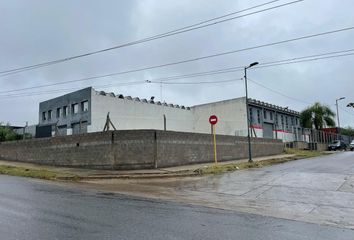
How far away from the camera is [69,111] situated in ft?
145

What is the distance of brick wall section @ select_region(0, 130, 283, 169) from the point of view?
21984 millimetres

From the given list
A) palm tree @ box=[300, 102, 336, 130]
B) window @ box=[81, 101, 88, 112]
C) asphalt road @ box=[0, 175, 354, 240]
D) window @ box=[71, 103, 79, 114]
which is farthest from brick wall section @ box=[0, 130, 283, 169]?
palm tree @ box=[300, 102, 336, 130]

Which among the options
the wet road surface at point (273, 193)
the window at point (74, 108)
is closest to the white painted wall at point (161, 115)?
the window at point (74, 108)

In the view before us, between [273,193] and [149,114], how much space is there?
3524 cm

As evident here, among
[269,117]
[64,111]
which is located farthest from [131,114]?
[269,117]

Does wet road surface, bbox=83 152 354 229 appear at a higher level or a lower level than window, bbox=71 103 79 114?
lower

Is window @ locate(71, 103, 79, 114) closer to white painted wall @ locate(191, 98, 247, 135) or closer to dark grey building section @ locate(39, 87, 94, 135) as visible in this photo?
dark grey building section @ locate(39, 87, 94, 135)

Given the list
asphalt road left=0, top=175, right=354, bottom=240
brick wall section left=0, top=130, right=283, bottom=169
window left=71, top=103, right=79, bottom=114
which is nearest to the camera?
asphalt road left=0, top=175, right=354, bottom=240

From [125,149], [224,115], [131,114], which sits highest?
[224,115]

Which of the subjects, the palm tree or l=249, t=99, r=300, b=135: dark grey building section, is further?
the palm tree

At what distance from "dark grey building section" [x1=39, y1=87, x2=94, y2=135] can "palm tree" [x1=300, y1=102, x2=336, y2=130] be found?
3583cm

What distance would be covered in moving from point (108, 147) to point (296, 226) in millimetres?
15818

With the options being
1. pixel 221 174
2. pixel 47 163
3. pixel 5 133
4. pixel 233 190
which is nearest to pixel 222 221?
pixel 233 190

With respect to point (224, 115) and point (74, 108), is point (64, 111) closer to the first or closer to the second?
point (74, 108)
